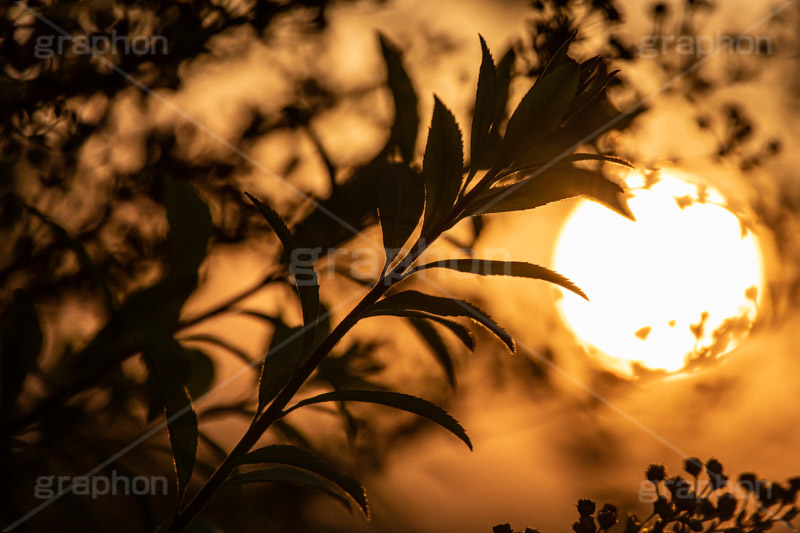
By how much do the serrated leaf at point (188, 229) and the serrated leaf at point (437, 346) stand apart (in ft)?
0.93

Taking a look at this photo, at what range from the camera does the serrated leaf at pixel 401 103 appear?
32.1 inches

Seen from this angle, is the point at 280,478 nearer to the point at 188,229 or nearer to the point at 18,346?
the point at 188,229

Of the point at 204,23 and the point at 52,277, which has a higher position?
the point at 204,23

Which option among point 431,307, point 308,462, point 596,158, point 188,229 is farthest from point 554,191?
point 188,229

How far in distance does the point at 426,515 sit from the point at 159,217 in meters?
0.94

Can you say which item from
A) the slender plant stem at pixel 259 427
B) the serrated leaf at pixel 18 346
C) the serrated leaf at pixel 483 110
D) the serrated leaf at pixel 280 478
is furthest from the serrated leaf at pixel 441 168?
the serrated leaf at pixel 18 346

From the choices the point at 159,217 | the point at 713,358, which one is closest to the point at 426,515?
the point at 713,358

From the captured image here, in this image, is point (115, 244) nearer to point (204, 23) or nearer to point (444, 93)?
point (204, 23)

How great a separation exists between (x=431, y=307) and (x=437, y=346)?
1.07ft

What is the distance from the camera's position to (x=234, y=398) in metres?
1.25

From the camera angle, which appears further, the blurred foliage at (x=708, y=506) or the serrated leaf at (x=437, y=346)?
the serrated leaf at (x=437, y=346)

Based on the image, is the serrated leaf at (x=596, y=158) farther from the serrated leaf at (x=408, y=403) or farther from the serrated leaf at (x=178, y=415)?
the serrated leaf at (x=178, y=415)

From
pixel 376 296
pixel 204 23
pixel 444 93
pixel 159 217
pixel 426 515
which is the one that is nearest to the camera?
pixel 376 296

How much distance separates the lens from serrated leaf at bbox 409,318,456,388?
2.73 ft
